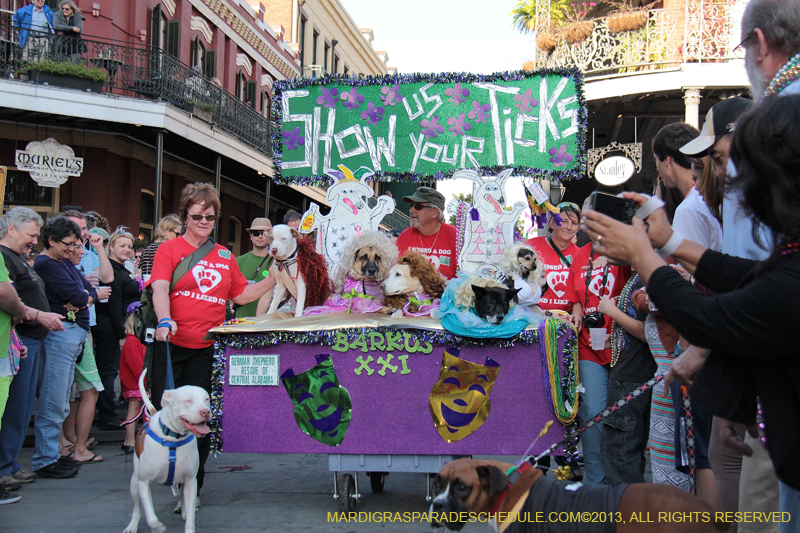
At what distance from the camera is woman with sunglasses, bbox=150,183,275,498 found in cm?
474

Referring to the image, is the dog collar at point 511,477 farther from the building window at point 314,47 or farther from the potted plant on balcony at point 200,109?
the building window at point 314,47

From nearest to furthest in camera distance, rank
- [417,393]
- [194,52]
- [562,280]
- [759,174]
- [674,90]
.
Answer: [759,174] → [417,393] → [562,280] → [674,90] → [194,52]

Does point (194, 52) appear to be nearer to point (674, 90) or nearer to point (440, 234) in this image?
point (674, 90)

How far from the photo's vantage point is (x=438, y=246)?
6.31 meters

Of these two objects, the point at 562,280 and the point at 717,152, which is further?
the point at 562,280

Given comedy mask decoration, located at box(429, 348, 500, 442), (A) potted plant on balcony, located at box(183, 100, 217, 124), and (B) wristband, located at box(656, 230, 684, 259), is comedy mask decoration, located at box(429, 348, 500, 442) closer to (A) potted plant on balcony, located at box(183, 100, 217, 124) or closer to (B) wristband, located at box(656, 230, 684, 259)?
(B) wristband, located at box(656, 230, 684, 259)

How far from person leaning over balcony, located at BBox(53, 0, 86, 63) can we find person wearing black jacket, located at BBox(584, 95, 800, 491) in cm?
1414

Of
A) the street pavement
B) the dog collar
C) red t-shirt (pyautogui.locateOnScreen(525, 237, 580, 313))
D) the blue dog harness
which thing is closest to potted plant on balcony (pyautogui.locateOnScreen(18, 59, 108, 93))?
the street pavement

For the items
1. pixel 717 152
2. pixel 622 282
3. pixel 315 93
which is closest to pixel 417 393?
pixel 622 282

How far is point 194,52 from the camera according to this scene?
1908cm

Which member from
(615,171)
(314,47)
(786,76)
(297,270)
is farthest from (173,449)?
(314,47)

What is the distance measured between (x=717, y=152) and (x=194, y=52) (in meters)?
18.8

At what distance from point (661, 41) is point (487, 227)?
30.6 ft

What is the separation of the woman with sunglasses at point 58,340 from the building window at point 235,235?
693 inches
